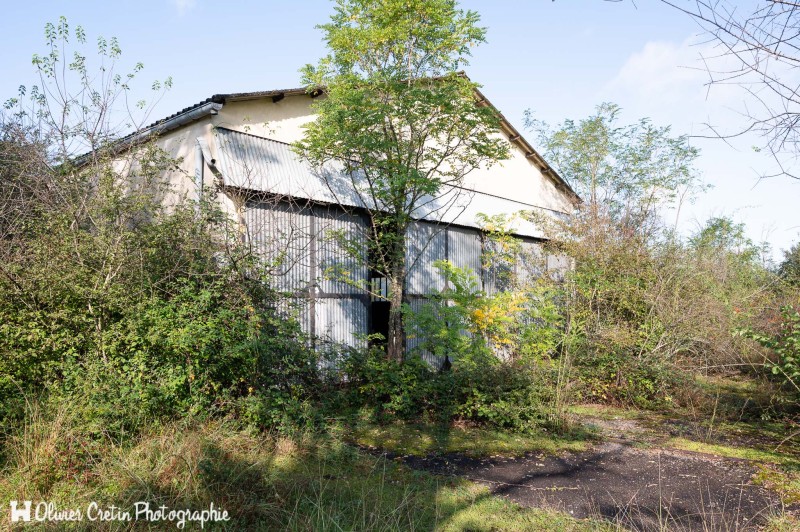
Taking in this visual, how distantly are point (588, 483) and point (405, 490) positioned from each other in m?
1.92

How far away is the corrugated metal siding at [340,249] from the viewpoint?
9820 millimetres

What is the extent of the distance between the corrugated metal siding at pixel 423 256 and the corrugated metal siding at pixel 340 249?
1.40 metres

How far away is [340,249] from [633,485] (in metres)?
6.50

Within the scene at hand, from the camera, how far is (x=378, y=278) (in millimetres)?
10883

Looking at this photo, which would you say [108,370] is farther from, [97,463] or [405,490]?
[405,490]

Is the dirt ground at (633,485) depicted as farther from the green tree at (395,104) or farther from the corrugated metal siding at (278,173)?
the corrugated metal siding at (278,173)

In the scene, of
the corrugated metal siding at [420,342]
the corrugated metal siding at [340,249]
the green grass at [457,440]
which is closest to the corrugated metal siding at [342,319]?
the corrugated metal siding at [340,249]

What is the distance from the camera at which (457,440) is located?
7.00 meters

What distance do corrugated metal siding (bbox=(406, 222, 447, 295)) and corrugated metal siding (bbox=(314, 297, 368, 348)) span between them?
4.87 ft

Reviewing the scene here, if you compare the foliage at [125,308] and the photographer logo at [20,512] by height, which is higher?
the foliage at [125,308]

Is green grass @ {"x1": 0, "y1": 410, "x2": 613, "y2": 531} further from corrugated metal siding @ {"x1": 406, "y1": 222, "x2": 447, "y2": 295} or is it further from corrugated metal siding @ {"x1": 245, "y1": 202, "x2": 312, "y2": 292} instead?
corrugated metal siding @ {"x1": 406, "y1": 222, "x2": 447, "y2": 295}

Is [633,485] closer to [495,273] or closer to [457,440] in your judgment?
[457,440]

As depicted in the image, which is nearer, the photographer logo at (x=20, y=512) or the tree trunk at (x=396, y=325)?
the photographer logo at (x=20, y=512)

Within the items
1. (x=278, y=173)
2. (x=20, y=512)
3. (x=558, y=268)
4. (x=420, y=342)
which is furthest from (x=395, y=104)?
(x=20, y=512)
